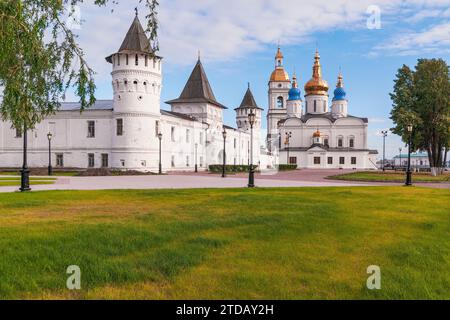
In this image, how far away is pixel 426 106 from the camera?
4081 cm

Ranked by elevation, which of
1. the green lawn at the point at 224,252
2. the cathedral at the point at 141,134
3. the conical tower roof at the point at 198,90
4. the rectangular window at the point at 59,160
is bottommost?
the green lawn at the point at 224,252

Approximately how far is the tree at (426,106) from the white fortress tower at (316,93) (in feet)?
125

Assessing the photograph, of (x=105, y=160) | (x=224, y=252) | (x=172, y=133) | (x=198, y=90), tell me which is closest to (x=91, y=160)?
(x=105, y=160)

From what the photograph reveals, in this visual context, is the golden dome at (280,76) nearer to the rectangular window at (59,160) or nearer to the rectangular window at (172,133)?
the rectangular window at (172,133)

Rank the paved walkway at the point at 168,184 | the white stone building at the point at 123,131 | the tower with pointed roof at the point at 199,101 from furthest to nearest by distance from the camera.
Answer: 1. the tower with pointed roof at the point at 199,101
2. the white stone building at the point at 123,131
3. the paved walkway at the point at 168,184

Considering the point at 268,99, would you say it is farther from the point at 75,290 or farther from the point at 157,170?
the point at 75,290

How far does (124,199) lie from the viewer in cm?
1345

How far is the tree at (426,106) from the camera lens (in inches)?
1548

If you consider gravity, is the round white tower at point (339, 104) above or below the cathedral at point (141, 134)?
above

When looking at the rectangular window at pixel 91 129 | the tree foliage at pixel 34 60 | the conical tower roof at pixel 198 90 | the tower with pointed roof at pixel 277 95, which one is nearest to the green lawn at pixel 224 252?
the tree foliage at pixel 34 60

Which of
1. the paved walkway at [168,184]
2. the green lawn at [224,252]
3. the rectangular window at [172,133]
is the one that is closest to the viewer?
the green lawn at [224,252]

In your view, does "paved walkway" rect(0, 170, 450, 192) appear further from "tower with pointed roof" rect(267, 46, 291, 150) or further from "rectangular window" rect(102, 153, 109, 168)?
"tower with pointed roof" rect(267, 46, 291, 150)
